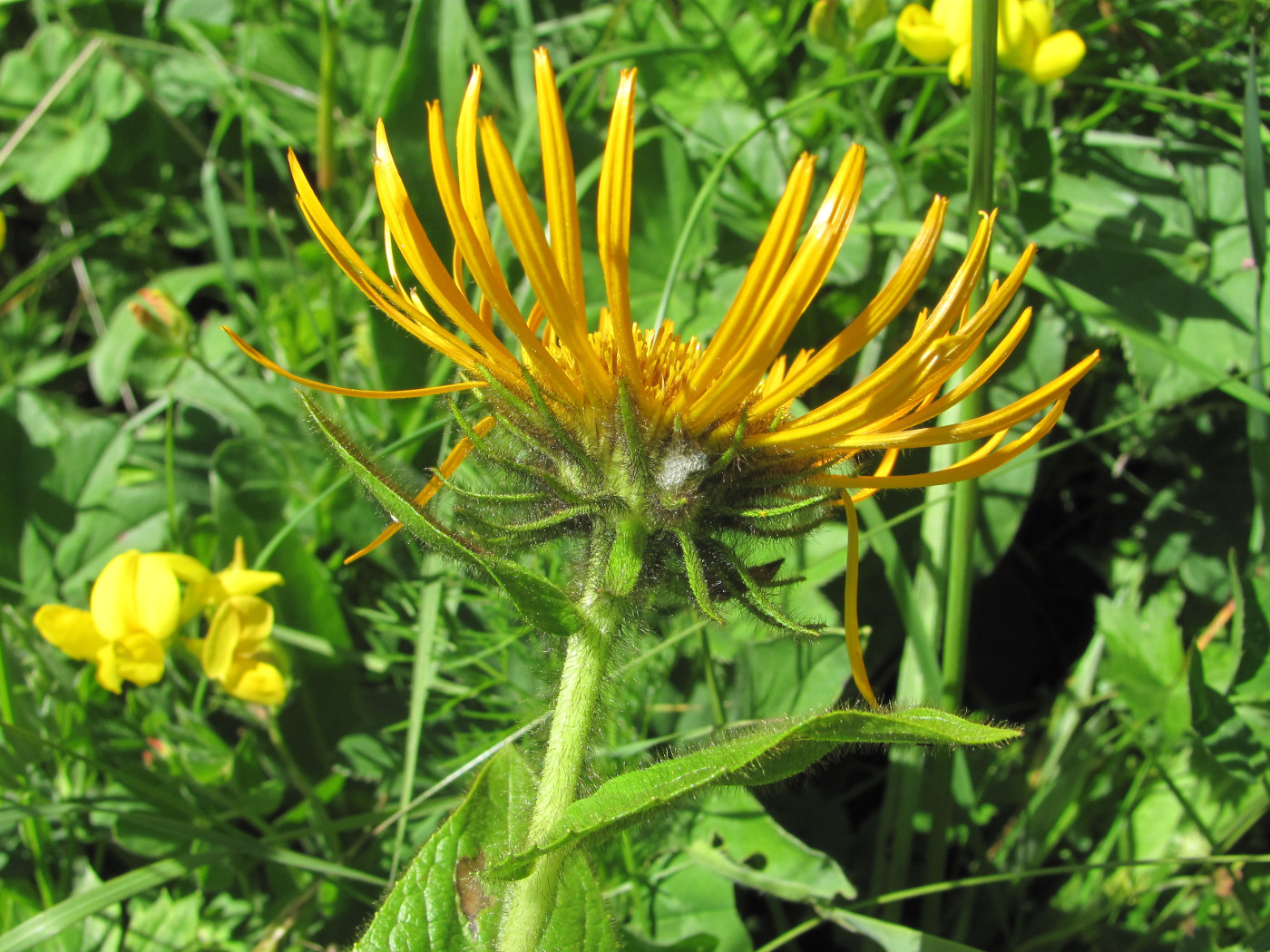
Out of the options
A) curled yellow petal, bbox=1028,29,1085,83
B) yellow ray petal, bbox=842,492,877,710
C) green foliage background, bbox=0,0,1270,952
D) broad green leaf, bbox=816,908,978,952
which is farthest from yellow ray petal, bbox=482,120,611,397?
curled yellow petal, bbox=1028,29,1085,83

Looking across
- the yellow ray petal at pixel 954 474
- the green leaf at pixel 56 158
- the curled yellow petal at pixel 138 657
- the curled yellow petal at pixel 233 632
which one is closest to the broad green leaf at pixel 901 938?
the yellow ray petal at pixel 954 474

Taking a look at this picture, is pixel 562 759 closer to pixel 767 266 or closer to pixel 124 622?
pixel 767 266

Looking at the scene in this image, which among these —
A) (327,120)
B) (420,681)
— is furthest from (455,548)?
(327,120)

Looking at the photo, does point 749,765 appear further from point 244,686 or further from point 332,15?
point 332,15

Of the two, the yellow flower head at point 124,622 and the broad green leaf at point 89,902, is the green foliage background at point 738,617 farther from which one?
the yellow flower head at point 124,622

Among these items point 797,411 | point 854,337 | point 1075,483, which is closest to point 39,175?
point 797,411

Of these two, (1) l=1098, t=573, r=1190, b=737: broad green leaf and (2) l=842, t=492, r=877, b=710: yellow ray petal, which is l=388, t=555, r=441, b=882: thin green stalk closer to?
(2) l=842, t=492, r=877, b=710: yellow ray petal
